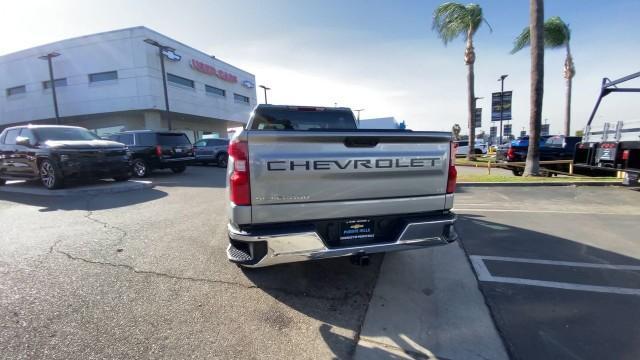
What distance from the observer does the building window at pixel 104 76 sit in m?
25.8

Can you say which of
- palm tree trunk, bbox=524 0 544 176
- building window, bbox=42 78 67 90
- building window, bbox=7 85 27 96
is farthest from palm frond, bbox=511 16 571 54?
building window, bbox=7 85 27 96

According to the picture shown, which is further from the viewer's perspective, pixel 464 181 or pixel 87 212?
pixel 464 181

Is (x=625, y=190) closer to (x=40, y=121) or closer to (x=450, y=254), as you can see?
(x=450, y=254)

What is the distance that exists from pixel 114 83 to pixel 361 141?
2999 cm

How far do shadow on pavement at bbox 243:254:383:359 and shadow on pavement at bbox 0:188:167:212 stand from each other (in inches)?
198

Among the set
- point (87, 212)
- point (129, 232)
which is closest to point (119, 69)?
point (87, 212)

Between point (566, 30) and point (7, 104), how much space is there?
50.7 metres

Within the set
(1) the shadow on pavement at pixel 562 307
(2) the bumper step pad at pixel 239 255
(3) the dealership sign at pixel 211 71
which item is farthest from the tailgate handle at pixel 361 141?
(3) the dealership sign at pixel 211 71

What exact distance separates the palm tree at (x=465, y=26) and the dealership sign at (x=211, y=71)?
21.9 meters

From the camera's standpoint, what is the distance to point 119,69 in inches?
1001

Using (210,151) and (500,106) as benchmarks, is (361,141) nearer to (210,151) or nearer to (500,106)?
(210,151)

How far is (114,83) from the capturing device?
2575 cm

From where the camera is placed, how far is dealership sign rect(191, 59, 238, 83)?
30.0 meters

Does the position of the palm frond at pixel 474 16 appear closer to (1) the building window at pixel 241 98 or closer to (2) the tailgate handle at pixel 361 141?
(2) the tailgate handle at pixel 361 141
